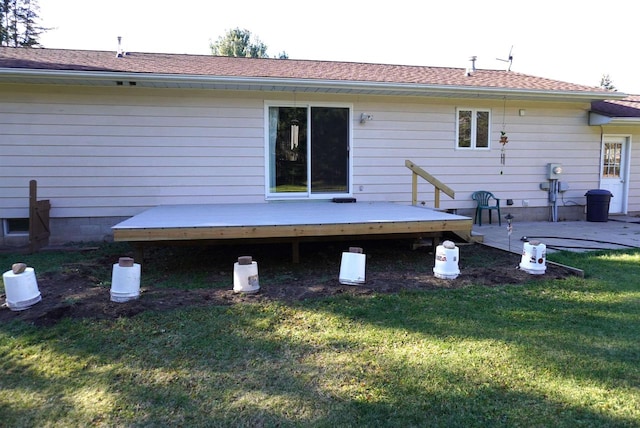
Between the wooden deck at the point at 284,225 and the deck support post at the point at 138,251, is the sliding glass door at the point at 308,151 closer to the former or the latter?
the wooden deck at the point at 284,225

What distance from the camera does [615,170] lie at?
30.9 feet

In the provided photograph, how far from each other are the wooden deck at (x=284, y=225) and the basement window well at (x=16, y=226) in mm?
2345

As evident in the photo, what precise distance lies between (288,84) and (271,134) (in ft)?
3.15

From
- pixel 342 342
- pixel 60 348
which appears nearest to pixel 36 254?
pixel 60 348

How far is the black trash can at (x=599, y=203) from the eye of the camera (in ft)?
28.1

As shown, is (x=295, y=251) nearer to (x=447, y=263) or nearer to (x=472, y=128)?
(x=447, y=263)

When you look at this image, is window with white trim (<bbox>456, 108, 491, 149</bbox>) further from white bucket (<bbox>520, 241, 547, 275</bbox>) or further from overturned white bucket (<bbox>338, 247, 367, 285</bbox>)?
overturned white bucket (<bbox>338, 247, 367, 285</bbox>)

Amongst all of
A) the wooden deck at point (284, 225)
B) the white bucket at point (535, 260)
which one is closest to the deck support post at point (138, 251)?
the wooden deck at point (284, 225)

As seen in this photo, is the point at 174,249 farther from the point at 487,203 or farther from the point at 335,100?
the point at 487,203

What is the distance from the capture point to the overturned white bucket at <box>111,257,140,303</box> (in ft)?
12.0

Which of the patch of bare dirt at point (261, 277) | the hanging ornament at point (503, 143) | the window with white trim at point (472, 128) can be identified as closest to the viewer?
the patch of bare dirt at point (261, 277)

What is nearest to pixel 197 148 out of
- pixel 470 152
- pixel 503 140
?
pixel 470 152

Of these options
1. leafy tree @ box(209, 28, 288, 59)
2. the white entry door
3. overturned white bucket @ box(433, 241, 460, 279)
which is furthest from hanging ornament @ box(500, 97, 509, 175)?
leafy tree @ box(209, 28, 288, 59)

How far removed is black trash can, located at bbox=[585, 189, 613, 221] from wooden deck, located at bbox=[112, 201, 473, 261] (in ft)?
15.3
